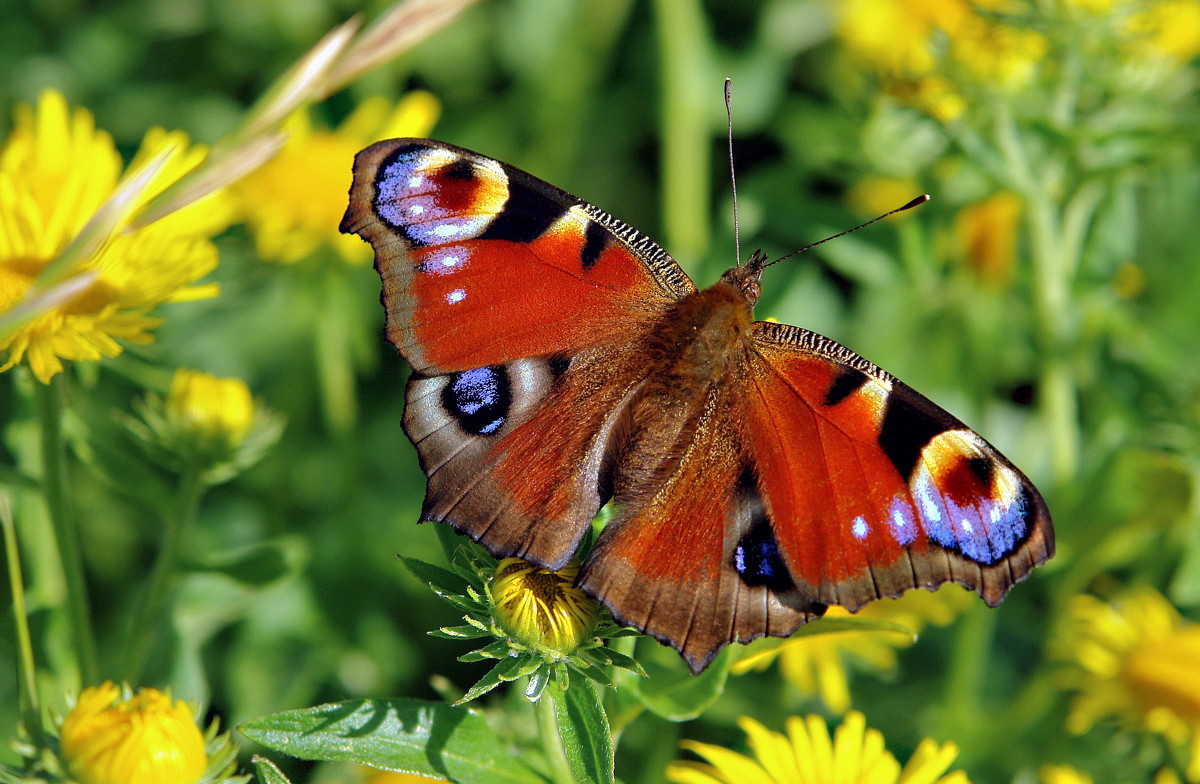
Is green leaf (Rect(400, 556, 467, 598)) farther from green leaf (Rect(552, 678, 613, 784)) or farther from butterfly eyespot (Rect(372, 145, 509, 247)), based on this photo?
butterfly eyespot (Rect(372, 145, 509, 247))

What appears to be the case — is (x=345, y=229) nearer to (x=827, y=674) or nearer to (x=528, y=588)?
(x=528, y=588)

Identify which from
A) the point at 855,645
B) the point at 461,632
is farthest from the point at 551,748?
the point at 855,645

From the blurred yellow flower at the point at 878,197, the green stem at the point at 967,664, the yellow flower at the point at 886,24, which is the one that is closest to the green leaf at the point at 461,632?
the green stem at the point at 967,664

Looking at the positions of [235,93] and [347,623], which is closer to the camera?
[347,623]

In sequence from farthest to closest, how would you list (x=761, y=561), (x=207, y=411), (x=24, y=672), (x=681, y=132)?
(x=681, y=132) → (x=207, y=411) → (x=24, y=672) → (x=761, y=561)

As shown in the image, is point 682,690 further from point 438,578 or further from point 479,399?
point 479,399

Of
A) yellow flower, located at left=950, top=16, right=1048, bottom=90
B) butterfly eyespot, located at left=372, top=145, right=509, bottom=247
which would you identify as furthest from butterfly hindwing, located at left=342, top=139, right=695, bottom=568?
yellow flower, located at left=950, top=16, right=1048, bottom=90

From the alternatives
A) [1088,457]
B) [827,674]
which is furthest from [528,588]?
[1088,457]
